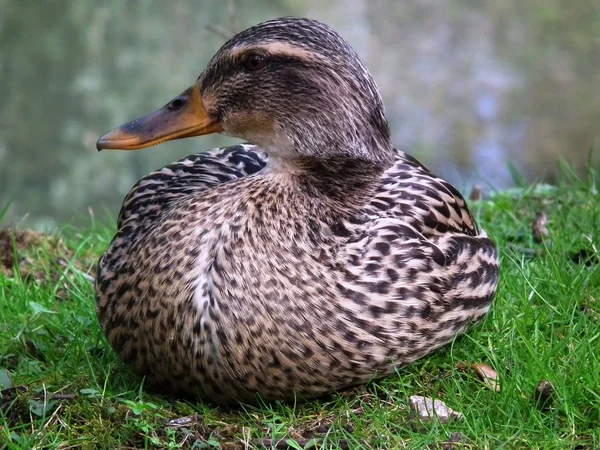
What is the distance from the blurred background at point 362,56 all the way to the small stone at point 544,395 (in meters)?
6.26

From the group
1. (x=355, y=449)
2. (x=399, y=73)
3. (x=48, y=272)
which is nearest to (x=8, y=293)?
(x=48, y=272)

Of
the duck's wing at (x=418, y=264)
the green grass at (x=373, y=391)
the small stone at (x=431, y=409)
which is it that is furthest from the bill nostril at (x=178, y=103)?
the small stone at (x=431, y=409)

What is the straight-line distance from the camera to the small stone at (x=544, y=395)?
11.0ft

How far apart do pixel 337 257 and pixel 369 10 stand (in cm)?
1033

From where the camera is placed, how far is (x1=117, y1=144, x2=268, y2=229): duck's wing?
3.98 meters

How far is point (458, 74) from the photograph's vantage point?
40.7ft

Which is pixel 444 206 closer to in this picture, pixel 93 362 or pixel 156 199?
pixel 156 199

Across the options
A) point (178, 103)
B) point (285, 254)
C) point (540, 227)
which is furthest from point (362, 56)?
point (285, 254)

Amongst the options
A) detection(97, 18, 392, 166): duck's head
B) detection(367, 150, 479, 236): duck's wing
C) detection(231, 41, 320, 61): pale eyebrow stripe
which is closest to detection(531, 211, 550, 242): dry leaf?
detection(367, 150, 479, 236): duck's wing

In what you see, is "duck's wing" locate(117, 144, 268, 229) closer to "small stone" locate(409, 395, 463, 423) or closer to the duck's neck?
the duck's neck

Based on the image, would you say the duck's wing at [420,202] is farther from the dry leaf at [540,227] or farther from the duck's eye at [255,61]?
the dry leaf at [540,227]

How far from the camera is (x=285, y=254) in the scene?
343 centimetres

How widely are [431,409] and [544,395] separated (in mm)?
376

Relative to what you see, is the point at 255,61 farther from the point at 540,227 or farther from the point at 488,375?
the point at 540,227
